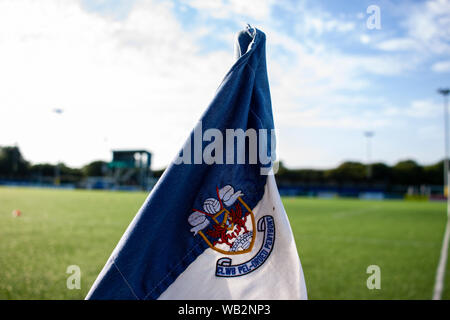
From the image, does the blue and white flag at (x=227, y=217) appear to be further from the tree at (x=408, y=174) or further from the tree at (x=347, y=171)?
the tree at (x=347, y=171)

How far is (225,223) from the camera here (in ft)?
2.53

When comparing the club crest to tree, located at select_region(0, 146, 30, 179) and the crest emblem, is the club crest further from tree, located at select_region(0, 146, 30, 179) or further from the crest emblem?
tree, located at select_region(0, 146, 30, 179)

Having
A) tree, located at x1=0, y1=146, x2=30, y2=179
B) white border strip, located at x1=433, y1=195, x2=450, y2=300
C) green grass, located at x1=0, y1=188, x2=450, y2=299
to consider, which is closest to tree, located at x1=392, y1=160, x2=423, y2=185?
green grass, located at x1=0, y1=188, x2=450, y2=299

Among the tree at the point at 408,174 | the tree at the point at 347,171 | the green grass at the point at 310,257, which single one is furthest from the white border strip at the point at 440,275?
the tree at the point at 347,171

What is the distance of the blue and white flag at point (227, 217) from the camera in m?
0.74

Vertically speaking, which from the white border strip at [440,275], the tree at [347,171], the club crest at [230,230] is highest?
the tree at [347,171]

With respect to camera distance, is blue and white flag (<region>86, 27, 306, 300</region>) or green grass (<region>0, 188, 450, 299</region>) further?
green grass (<region>0, 188, 450, 299</region>)

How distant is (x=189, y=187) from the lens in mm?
749

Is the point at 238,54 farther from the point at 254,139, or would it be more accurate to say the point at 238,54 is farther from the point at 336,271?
the point at 336,271

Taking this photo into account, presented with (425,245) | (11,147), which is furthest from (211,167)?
(11,147)

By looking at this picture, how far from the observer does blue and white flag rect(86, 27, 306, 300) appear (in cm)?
74
